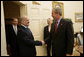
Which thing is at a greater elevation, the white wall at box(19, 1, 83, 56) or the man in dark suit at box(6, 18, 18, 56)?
the white wall at box(19, 1, 83, 56)

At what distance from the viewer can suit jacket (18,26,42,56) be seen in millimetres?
2283

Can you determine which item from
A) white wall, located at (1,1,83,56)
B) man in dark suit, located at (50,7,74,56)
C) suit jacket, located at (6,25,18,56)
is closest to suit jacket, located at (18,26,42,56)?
suit jacket, located at (6,25,18,56)

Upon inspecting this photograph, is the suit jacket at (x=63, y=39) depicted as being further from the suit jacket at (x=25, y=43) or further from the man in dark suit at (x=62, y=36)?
the suit jacket at (x=25, y=43)

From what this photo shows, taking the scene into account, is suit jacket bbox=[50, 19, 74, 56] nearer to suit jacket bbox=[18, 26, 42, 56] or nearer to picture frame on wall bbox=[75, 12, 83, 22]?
suit jacket bbox=[18, 26, 42, 56]

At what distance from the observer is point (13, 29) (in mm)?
2887

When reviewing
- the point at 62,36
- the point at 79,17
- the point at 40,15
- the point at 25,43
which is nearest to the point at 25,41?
the point at 25,43

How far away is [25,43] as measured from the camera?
2.33 meters

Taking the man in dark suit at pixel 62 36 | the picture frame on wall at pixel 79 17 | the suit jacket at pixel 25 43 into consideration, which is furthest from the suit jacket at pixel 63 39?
the picture frame on wall at pixel 79 17

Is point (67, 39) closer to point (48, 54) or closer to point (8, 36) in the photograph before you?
point (8, 36)

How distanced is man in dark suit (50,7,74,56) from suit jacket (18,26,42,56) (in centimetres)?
51

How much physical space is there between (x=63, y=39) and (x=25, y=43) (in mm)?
769

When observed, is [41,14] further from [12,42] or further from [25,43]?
[25,43]

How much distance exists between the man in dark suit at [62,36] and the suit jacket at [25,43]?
51 centimetres

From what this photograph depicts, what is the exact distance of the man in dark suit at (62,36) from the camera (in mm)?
1851
